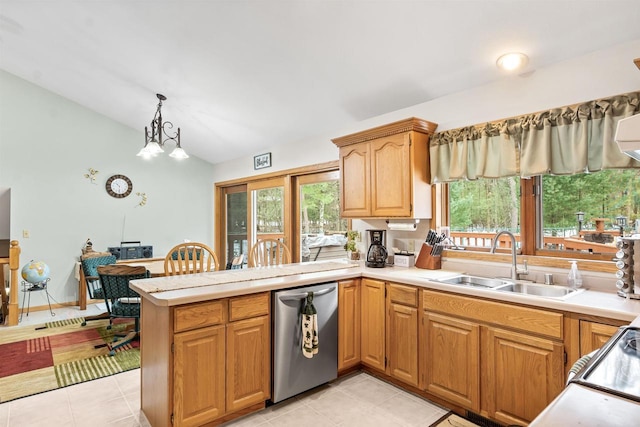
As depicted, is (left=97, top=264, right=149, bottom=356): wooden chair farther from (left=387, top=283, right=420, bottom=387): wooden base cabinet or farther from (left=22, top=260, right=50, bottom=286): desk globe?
(left=387, top=283, right=420, bottom=387): wooden base cabinet

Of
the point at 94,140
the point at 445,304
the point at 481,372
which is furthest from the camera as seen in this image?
the point at 94,140

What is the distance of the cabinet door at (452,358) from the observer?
2.24 meters

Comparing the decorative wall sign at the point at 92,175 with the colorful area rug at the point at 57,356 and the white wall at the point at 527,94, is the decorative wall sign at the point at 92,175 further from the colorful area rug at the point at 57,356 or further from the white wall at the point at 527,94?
the white wall at the point at 527,94

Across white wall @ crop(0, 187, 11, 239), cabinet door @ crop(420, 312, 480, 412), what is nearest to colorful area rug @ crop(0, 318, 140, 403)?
white wall @ crop(0, 187, 11, 239)

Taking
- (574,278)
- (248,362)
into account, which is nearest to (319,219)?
(248,362)

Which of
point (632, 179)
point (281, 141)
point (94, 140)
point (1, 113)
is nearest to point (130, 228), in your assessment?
point (94, 140)

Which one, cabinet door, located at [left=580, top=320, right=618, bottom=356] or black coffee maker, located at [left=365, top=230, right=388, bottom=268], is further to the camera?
→ black coffee maker, located at [left=365, top=230, right=388, bottom=268]

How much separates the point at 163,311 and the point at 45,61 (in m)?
4.02

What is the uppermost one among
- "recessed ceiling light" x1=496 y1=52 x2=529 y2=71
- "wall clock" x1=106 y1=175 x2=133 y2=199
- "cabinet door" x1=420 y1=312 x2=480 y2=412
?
"recessed ceiling light" x1=496 y1=52 x2=529 y2=71

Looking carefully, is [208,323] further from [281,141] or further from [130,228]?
[130,228]

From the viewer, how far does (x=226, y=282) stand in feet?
7.93

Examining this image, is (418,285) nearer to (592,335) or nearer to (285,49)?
(592,335)

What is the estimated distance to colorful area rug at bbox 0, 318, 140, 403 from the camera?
2.85 metres

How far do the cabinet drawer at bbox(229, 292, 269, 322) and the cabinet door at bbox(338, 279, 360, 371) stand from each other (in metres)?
0.68
